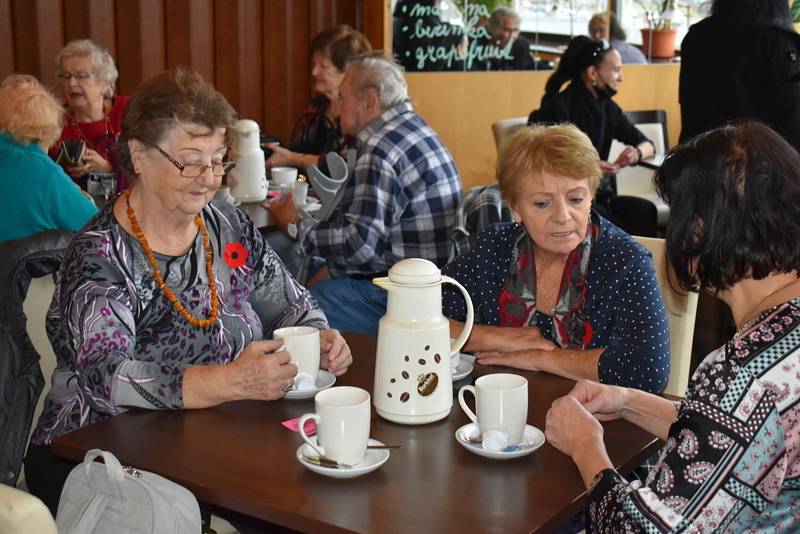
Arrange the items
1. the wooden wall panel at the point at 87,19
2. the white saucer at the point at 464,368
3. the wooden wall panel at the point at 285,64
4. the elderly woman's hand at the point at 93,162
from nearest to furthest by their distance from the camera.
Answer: the white saucer at the point at 464,368
the elderly woman's hand at the point at 93,162
the wooden wall panel at the point at 87,19
the wooden wall panel at the point at 285,64

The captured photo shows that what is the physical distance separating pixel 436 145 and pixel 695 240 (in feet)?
6.61

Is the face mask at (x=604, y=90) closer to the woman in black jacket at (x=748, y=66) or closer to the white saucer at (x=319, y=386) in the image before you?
the woman in black jacket at (x=748, y=66)

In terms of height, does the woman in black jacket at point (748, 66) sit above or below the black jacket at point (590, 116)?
above

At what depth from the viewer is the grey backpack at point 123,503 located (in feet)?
4.58

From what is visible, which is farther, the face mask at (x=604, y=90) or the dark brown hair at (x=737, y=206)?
the face mask at (x=604, y=90)

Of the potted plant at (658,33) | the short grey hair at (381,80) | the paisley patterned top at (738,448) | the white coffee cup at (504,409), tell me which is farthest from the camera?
the potted plant at (658,33)

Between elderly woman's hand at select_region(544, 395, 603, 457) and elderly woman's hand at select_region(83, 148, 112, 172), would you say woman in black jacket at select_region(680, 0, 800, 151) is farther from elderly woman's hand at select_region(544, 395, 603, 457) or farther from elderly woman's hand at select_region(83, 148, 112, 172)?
elderly woman's hand at select_region(544, 395, 603, 457)

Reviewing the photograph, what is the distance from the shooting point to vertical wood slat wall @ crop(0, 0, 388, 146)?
463 cm

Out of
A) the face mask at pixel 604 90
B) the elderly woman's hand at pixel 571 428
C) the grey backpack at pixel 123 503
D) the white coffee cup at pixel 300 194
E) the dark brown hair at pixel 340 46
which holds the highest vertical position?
the dark brown hair at pixel 340 46

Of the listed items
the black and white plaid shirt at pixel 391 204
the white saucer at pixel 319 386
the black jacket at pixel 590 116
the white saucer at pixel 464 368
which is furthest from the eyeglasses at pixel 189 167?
the black jacket at pixel 590 116

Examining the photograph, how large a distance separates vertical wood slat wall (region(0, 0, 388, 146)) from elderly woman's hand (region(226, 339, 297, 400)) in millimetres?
3131

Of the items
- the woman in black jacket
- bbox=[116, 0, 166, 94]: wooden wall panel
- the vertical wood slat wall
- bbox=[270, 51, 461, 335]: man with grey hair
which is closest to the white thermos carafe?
bbox=[270, 51, 461, 335]: man with grey hair

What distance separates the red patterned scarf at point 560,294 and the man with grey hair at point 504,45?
4.40m

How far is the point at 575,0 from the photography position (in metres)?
7.20
